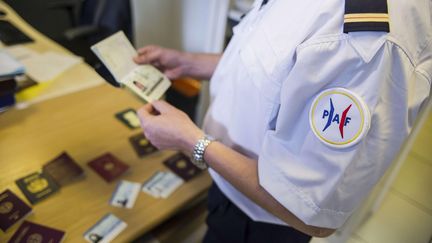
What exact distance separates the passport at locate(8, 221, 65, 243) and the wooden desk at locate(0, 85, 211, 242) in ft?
0.05

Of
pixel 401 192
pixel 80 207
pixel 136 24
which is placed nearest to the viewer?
pixel 401 192

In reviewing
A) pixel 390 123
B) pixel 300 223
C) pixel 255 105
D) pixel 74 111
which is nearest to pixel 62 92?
pixel 74 111

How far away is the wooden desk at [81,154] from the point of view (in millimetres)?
777

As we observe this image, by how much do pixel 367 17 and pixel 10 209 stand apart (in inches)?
33.8

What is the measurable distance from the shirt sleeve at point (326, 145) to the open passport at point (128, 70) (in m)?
0.40

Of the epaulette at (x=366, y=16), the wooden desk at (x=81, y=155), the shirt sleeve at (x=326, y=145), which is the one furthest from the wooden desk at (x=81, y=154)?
the epaulette at (x=366, y=16)

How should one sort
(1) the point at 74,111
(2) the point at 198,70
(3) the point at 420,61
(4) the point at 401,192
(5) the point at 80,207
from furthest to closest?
(1) the point at 74,111 < (2) the point at 198,70 < (5) the point at 80,207 < (4) the point at 401,192 < (3) the point at 420,61

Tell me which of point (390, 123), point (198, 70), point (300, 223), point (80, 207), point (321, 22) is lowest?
point (80, 207)

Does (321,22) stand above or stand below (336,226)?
above

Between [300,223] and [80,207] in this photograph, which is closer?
[300,223]

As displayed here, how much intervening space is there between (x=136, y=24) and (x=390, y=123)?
1834mm

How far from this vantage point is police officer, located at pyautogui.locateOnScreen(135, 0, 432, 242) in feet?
1.50

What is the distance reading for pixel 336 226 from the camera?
0.57 meters

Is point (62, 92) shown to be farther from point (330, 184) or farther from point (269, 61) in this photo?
point (330, 184)
